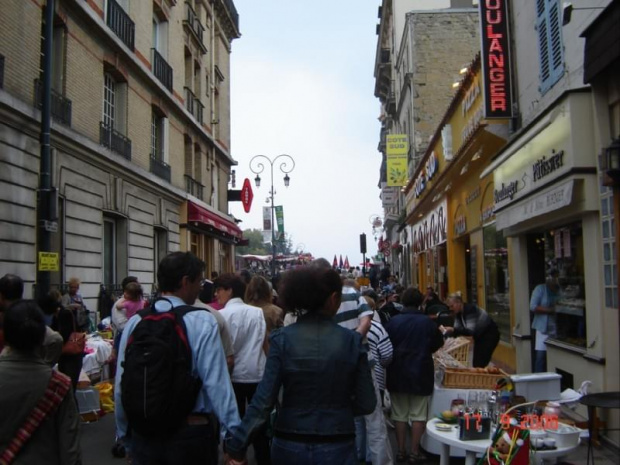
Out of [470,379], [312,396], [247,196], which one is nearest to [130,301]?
[470,379]

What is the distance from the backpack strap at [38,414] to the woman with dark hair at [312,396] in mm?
934

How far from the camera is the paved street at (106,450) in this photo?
6195mm

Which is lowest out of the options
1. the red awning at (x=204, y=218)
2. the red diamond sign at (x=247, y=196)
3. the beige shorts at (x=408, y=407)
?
the beige shorts at (x=408, y=407)

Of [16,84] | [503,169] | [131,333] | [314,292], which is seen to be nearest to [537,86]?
[503,169]

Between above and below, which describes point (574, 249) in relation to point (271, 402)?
above

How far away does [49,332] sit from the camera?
4.98 meters

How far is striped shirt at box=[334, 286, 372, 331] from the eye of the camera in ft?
21.1

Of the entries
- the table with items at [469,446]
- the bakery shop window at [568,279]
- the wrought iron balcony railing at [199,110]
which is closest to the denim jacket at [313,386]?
the table with items at [469,446]

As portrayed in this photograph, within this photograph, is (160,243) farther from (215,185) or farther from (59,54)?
(215,185)

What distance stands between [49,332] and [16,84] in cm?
788

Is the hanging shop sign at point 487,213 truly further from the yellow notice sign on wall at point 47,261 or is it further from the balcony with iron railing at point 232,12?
the balcony with iron railing at point 232,12

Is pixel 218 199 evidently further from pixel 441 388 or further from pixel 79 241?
pixel 441 388

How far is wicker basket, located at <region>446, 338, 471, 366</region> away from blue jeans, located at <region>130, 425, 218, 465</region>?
5.29 meters
